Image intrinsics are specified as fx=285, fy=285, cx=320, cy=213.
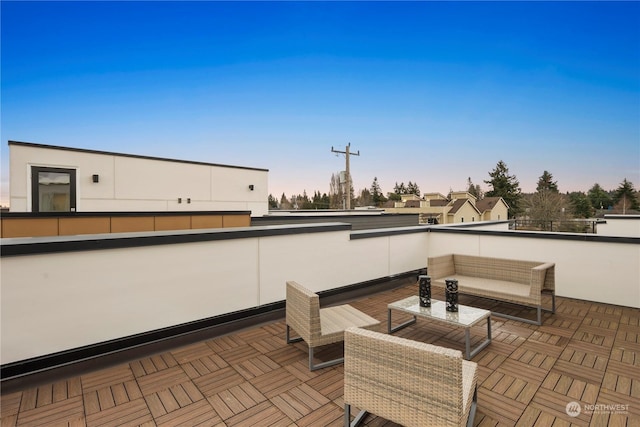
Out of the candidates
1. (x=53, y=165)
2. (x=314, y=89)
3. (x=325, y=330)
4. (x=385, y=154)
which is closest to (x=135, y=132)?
(x=53, y=165)

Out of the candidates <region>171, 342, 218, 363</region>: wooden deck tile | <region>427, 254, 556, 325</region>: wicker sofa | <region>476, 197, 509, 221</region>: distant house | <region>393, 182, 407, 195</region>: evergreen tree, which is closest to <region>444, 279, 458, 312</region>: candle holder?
<region>427, 254, 556, 325</region>: wicker sofa

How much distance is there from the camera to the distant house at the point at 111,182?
19.3ft

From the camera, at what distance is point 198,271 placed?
116 inches

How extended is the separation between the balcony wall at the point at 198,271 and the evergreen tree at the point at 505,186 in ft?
137

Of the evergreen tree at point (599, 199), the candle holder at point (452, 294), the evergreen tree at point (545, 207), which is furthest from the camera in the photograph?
the evergreen tree at point (599, 199)

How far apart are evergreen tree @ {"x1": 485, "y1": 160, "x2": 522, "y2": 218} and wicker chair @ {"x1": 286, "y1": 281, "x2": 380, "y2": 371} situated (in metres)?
45.1

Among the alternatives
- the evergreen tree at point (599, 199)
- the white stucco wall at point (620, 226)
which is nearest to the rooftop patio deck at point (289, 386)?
the white stucco wall at point (620, 226)

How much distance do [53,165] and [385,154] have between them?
2460cm

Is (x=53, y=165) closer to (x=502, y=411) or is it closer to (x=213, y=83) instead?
(x=213, y=83)

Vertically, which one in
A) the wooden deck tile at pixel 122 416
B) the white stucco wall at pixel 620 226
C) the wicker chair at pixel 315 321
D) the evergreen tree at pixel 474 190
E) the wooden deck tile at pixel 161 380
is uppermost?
the evergreen tree at pixel 474 190

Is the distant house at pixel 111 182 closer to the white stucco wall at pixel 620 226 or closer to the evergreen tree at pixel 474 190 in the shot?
the white stucco wall at pixel 620 226

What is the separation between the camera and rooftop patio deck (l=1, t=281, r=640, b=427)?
1834mm

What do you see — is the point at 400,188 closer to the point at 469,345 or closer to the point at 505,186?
the point at 505,186

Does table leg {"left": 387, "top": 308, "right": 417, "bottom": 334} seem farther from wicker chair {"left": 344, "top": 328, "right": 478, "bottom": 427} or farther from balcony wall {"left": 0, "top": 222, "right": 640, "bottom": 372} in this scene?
wicker chair {"left": 344, "top": 328, "right": 478, "bottom": 427}
